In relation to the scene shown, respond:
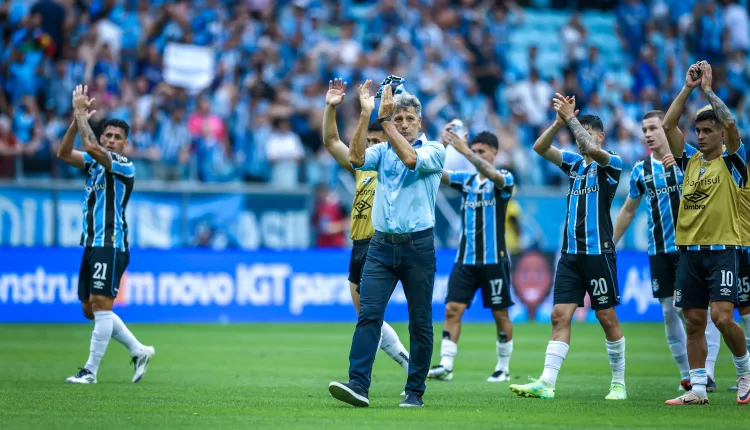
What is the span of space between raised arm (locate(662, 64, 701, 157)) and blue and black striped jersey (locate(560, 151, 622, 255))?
0.73 m

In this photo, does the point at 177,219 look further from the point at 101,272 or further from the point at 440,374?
the point at 440,374

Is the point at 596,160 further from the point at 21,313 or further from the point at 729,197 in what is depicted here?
the point at 21,313

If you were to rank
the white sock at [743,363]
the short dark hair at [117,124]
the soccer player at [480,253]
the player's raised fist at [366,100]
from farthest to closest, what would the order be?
1. the soccer player at [480,253]
2. the short dark hair at [117,124]
3. the white sock at [743,363]
4. the player's raised fist at [366,100]

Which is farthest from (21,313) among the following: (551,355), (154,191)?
(551,355)

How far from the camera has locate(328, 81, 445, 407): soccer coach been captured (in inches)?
378

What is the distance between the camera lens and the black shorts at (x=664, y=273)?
1223cm

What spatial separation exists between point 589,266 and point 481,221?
3014 mm

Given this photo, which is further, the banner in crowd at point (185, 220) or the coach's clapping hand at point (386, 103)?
the banner in crowd at point (185, 220)

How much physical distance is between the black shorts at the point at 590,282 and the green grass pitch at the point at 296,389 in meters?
0.98

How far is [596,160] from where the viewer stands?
1063 centimetres

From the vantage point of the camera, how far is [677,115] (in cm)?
980

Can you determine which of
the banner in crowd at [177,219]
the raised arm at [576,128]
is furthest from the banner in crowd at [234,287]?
the raised arm at [576,128]

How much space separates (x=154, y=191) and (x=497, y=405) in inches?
524

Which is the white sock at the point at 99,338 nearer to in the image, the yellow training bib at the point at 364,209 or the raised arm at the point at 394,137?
the yellow training bib at the point at 364,209
